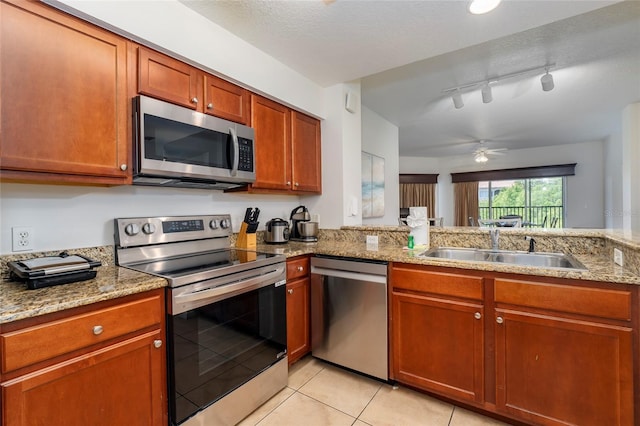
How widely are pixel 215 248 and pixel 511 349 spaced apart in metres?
1.95

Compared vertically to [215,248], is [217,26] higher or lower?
higher

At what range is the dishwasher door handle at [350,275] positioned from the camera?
1938 mm

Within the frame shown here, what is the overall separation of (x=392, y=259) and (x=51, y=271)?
1706 millimetres

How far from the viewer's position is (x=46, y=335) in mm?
1021

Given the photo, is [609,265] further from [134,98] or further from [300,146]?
[134,98]

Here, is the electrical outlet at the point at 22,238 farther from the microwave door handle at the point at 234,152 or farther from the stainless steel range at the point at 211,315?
the microwave door handle at the point at 234,152

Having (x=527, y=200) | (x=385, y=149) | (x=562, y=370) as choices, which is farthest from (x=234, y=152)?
(x=527, y=200)

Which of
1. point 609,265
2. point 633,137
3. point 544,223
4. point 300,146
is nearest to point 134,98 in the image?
point 300,146

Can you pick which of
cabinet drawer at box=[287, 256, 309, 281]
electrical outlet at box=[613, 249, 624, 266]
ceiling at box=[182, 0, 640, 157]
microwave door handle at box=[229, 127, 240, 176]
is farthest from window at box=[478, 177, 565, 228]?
microwave door handle at box=[229, 127, 240, 176]

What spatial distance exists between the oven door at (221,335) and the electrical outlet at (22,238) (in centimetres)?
78

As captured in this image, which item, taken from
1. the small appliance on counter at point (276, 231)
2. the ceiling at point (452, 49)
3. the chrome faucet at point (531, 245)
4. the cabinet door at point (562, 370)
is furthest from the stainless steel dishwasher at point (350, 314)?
the ceiling at point (452, 49)

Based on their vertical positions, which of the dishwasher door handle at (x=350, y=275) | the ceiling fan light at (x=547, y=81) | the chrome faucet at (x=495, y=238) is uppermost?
the ceiling fan light at (x=547, y=81)

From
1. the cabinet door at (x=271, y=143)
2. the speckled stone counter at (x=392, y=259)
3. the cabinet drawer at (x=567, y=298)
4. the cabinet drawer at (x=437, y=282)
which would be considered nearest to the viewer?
the speckled stone counter at (x=392, y=259)

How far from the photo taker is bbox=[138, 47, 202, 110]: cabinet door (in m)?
1.60
